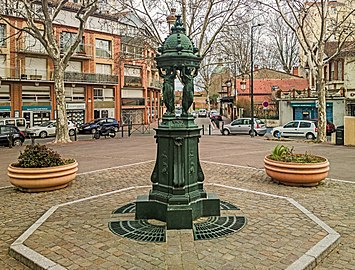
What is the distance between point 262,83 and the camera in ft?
160

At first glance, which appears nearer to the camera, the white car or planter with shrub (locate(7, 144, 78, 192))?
planter with shrub (locate(7, 144, 78, 192))

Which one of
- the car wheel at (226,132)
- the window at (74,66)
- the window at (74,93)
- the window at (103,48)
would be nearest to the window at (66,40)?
the window at (74,66)

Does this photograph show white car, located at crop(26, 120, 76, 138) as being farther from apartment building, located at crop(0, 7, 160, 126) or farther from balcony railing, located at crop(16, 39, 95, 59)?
balcony railing, located at crop(16, 39, 95, 59)

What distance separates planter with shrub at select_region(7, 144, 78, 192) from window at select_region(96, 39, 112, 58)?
35113 millimetres

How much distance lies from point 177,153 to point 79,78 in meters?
35.0

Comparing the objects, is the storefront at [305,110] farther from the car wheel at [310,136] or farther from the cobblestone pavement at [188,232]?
the cobblestone pavement at [188,232]

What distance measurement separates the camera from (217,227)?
5.68 meters

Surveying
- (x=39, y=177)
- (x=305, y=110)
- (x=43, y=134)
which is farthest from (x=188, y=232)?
(x=305, y=110)

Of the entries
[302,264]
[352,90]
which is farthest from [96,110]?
[302,264]

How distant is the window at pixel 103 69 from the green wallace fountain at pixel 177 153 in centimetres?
3705

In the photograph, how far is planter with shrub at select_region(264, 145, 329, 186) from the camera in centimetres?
825

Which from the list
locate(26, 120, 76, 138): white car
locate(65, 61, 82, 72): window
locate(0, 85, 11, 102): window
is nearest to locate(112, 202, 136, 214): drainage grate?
locate(26, 120, 76, 138): white car

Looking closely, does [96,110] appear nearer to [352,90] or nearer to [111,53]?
[111,53]

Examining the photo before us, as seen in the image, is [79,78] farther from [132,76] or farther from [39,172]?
[39,172]
